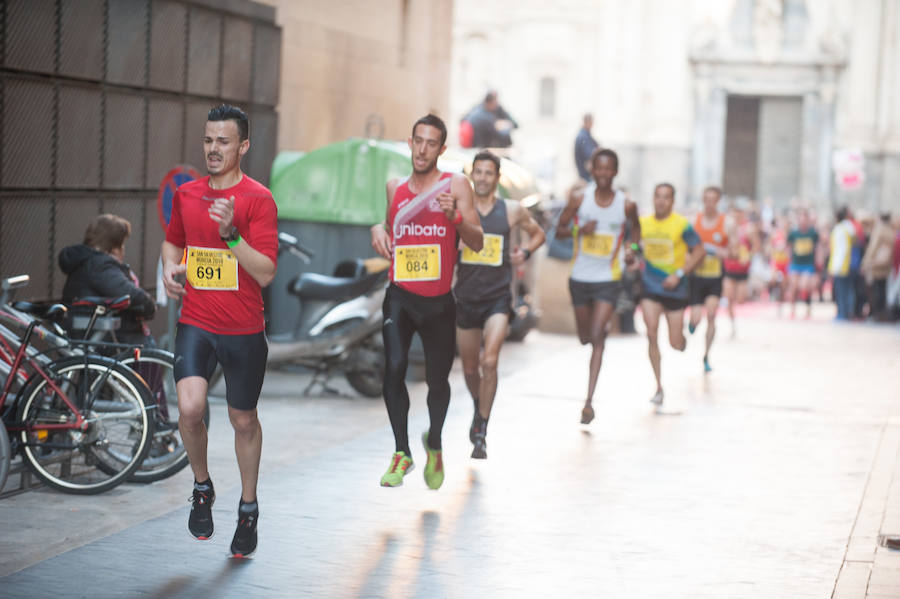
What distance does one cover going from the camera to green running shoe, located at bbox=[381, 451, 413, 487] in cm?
788

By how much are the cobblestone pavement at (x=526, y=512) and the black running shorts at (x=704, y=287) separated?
3.31 metres

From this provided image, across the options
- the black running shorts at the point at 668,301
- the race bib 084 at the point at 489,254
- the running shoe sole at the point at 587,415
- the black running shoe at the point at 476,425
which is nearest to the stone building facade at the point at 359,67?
the black running shorts at the point at 668,301

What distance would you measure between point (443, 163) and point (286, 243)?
2.98 meters

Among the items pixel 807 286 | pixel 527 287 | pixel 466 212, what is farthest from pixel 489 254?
pixel 807 286

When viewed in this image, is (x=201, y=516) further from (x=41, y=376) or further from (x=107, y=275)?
(x=107, y=275)

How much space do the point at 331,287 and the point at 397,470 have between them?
4.98 metres

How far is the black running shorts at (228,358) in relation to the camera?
21.4 feet

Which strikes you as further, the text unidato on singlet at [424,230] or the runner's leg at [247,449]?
the text unidato on singlet at [424,230]

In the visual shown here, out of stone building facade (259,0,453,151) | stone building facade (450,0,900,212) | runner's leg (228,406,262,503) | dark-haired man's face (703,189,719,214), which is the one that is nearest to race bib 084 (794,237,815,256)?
stone building facade (259,0,453,151)

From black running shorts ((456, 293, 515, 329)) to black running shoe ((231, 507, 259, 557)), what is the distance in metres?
3.32

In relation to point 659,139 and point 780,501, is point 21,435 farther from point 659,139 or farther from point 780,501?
point 659,139

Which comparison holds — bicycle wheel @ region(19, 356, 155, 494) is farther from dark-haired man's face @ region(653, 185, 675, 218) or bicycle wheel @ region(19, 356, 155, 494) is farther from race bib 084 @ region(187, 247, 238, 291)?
dark-haired man's face @ region(653, 185, 675, 218)

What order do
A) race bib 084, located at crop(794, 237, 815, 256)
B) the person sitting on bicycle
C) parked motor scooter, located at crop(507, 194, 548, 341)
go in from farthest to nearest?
race bib 084, located at crop(794, 237, 815, 256)
parked motor scooter, located at crop(507, 194, 548, 341)
the person sitting on bicycle

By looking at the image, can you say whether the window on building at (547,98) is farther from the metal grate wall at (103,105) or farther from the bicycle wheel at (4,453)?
the bicycle wheel at (4,453)
